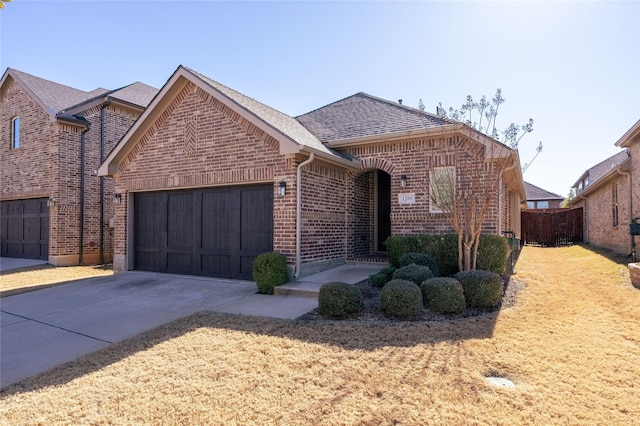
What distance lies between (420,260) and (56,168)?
13.1 metres

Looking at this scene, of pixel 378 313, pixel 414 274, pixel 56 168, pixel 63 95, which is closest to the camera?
pixel 378 313

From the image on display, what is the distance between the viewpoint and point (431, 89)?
8305 mm

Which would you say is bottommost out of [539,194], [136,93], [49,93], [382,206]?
[382,206]

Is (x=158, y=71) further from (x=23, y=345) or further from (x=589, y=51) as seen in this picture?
(x=589, y=51)

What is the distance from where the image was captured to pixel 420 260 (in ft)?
24.2

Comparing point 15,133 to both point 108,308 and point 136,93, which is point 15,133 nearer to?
point 136,93

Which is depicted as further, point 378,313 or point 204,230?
point 204,230

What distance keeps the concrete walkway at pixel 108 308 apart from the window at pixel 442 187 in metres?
2.27

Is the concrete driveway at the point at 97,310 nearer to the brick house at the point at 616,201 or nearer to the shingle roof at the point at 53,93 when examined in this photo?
the shingle roof at the point at 53,93

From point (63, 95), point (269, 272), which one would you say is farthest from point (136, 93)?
point (269, 272)

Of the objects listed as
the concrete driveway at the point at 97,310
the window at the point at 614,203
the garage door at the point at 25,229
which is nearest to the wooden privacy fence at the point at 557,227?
the window at the point at 614,203

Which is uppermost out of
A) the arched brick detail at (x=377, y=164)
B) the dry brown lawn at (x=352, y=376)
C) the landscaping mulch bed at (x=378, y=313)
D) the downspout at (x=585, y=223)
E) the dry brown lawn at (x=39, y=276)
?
the arched brick detail at (x=377, y=164)

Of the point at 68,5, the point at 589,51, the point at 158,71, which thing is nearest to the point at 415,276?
the point at 589,51

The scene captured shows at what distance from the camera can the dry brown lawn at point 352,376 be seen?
288 centimetres
